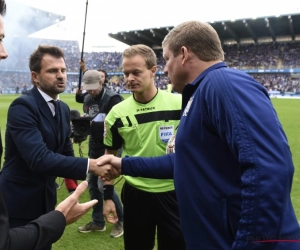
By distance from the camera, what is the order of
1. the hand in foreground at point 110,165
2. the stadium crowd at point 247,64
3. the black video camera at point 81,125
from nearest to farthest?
1. the hand in foreground at point 110,165
2. the black video camera at point 81,125
3. the stadium crowd at point 247,64

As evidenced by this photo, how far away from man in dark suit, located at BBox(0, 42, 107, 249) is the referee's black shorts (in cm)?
47

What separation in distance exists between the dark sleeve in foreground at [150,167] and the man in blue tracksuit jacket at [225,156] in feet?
2.85

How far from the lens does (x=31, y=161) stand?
2.41m

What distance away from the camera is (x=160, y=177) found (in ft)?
8.67

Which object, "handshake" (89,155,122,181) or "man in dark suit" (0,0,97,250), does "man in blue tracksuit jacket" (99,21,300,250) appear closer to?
"man in dark suit" (0,0,97,250)

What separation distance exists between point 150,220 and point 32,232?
1612mm

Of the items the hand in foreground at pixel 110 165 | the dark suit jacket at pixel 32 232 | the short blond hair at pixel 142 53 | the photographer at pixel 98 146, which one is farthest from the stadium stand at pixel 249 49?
the dark suit jacket at pixel 32 232

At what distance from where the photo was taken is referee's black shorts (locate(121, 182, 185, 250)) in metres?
2.85

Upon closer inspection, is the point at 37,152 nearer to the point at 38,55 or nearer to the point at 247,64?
the point at 38,55

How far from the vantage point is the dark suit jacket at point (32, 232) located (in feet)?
4.30

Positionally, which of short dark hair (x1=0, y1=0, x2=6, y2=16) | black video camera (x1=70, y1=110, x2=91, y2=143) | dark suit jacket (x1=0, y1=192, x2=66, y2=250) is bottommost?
black video camera (x1=70, y1=110, x2=91, y2=143)

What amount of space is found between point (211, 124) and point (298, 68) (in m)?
51.8

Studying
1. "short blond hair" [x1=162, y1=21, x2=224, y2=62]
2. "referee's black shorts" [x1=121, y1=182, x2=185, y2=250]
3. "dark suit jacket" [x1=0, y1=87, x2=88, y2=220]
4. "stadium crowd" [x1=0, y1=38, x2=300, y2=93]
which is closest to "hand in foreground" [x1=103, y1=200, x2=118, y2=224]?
"referee's black shorts" [x1=121, y1=182, x2=185, y2=250]

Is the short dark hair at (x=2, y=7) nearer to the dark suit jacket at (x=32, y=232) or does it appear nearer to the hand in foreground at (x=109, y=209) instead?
the dark suit jacket at (x=32, y=232)
